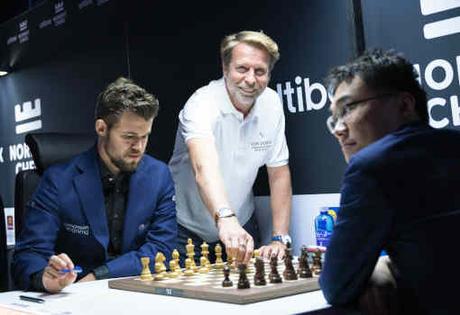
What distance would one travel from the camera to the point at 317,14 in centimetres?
319

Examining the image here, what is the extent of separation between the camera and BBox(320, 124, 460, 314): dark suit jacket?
139 centimetres

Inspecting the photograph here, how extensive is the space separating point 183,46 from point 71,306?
2507mm

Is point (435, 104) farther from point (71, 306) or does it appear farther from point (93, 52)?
point (93, 52)

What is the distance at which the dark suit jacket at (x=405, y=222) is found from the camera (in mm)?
1390

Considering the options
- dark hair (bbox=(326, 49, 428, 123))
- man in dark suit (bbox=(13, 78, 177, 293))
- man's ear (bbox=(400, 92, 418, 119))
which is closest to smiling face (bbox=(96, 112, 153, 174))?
man in dark suit (bbox=(13, 78, 177, 293))

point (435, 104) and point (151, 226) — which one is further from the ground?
point (435, 104)

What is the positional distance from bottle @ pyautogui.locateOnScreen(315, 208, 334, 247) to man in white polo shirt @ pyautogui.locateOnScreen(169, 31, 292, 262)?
16cm

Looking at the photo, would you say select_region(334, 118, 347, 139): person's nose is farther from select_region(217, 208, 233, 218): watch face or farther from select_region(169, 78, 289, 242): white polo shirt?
select_region(169, 78, 289, 242): white polo shirt

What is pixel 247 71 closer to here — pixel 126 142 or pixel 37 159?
pixel 126 142

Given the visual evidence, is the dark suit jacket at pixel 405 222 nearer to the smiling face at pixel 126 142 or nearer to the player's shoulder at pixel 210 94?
the smiling face at pixel 126 142

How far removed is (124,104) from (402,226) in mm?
1467

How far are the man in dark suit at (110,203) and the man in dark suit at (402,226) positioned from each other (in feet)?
3.87

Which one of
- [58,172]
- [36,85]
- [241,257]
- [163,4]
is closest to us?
[241,257]

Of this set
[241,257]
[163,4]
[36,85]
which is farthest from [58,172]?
[36,85]
